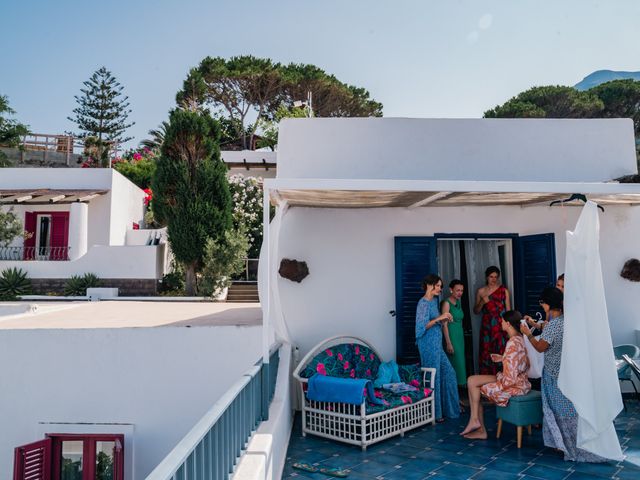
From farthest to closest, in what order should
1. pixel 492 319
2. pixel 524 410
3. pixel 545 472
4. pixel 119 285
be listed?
pixel 119 285 < pixel 492 319 < pixel 524 410 < pixel 545 472

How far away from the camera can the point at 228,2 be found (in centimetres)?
1002

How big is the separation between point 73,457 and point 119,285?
10159mm

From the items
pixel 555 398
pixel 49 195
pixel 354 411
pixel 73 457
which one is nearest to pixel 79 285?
pixel 49 195

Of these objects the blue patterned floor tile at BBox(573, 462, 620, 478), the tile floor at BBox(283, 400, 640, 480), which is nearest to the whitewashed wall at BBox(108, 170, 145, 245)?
the tile floor at BBox(283, 400, 640, 480)

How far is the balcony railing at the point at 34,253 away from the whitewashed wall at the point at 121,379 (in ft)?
42.6

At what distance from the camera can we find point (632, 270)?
686 centimetres

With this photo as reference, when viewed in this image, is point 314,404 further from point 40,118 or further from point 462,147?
point 40,118

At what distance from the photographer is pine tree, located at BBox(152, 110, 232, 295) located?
16.3m

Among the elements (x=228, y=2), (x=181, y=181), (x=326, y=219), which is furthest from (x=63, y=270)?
(x=326, y=219)

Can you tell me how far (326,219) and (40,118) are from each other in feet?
112

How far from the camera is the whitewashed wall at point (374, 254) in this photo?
21.9 ft

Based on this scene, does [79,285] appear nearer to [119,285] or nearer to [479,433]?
[119,285]

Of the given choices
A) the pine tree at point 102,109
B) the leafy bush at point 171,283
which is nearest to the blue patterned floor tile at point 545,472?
the leafy bush at point 171,283

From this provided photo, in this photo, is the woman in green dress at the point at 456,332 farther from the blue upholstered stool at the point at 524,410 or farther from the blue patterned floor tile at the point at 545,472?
the blue patterned floor tile at the point at 545,472
